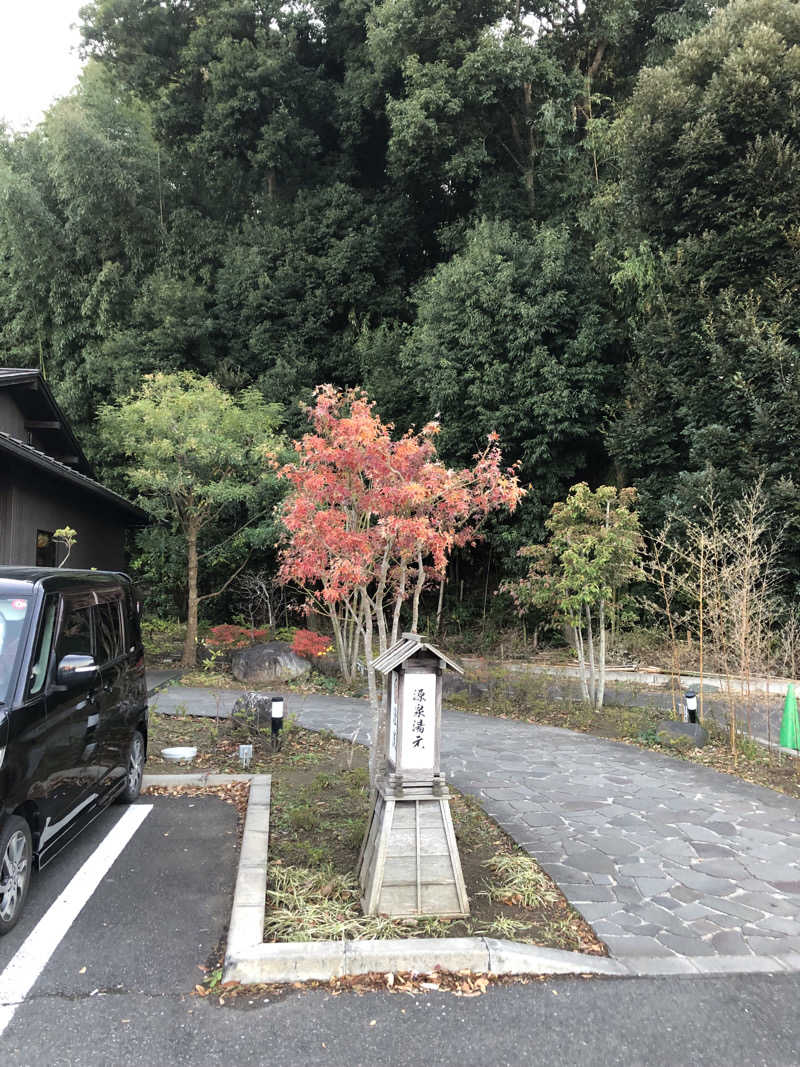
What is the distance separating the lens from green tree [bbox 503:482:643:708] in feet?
29.9

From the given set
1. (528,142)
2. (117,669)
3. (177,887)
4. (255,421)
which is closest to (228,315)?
(255,421)

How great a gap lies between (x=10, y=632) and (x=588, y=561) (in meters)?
7.12

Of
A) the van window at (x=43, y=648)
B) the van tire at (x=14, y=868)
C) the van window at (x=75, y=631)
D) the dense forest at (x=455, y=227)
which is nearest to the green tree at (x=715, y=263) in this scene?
the dense forest at (x=455, y=227)

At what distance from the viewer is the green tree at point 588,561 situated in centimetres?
912

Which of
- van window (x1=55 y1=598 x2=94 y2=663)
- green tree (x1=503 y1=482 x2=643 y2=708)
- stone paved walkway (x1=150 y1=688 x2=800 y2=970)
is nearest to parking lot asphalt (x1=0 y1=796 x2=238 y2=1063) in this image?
van window (x1=55 y1=598 x2=94 y2=663)

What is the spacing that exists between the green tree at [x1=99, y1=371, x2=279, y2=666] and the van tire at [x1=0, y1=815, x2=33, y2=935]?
8542mm

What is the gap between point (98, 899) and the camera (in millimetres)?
3975

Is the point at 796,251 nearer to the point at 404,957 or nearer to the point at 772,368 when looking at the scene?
the point at 772,368

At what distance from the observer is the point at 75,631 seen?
4531 mm

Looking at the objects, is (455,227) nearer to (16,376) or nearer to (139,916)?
(16,376)

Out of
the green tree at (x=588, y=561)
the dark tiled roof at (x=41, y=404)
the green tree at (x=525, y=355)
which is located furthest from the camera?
the green tree at (x=525, y=355)

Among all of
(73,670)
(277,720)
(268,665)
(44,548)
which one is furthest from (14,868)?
(44,548)

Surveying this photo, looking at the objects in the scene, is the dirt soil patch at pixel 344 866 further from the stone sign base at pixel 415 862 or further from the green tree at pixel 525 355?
the green tree at pixel 525 355

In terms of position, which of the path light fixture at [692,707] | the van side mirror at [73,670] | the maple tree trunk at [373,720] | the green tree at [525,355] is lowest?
the path light fixture at [692,707]
